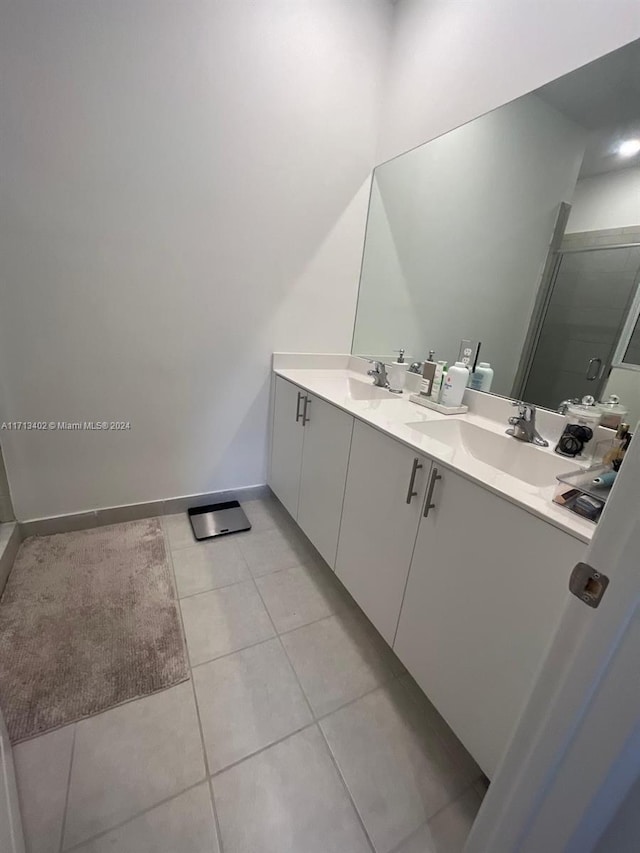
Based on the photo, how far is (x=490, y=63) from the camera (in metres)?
1.36

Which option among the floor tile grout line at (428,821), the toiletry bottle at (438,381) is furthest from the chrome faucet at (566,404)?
the floor tile grout line at (428,821)

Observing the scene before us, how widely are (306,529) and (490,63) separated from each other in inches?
84.6

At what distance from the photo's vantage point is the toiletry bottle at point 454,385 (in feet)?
4.83

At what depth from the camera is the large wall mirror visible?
43.0 inches

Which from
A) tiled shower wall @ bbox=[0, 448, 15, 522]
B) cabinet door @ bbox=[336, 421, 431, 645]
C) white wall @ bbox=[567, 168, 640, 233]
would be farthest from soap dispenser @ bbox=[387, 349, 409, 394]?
tiled shower wall @ bbox=[0, 448, 15, 522]

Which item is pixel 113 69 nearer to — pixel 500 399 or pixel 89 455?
pixel 89 455

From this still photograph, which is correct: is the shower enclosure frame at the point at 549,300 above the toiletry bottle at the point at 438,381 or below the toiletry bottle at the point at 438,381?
above

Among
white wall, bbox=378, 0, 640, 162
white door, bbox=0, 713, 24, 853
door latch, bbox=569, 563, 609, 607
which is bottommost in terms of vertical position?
white door, bbox=0, 713, 24, 853

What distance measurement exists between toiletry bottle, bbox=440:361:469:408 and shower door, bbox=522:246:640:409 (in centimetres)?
23

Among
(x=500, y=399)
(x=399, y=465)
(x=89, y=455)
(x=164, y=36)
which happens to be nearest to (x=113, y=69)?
(x=164, y=36)

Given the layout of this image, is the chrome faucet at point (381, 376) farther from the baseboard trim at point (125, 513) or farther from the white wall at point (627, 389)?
the baseboard trim at point (125, 513)

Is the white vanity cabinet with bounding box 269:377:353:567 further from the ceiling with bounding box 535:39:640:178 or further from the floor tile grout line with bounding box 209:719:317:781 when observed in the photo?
the ceiling with bounding box 535:39:640:178

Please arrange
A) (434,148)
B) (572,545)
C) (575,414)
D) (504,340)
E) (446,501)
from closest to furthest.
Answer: (572,545)
(446,501)
(575,414)
(504,340)
(434,148)

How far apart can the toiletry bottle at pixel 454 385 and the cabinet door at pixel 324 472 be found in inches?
18.3
